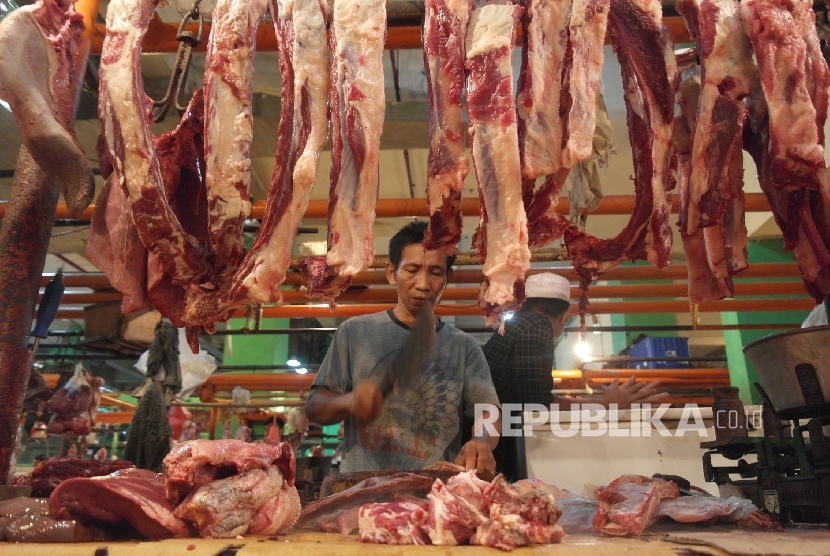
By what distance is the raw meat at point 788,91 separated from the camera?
2.08 meters

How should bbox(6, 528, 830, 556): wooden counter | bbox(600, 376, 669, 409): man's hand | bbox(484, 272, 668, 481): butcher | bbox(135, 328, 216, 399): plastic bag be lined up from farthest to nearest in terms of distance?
bbox(135, 328, 216, 399): plastic bag
bbox(600, 376, 669, 409): man's hand
bbox(484, 272, 668, 481): butcher
bbox(6, 528, 830, 556): wooden counter

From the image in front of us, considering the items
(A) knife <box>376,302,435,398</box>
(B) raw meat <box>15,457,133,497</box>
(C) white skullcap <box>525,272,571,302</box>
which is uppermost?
(C) white skullcap <box>525,272,571,302</box>

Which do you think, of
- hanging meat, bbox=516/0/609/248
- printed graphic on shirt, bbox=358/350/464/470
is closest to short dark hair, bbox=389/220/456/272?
printed graphic on shirt, bbox=358/350/464/470

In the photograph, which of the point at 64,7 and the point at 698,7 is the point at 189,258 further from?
the point at 698,7

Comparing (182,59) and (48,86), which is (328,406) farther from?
(48,86)

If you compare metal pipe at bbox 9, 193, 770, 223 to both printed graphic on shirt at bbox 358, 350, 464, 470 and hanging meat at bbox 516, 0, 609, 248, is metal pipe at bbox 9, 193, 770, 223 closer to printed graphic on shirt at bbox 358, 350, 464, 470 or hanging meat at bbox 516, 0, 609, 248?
printed graphic on shirt at bbox 358, 350, 464, 470

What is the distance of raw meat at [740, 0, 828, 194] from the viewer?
2.08 metres

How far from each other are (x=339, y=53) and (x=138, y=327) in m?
4.27

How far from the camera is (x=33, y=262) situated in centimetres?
241

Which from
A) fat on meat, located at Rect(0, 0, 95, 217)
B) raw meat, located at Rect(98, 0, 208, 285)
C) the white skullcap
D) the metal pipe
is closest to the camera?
fat on meat, located at Rect(0, 0, 95, 217)

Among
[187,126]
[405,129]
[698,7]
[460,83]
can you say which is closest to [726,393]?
[698,7]

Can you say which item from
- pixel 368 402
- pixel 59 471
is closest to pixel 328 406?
pixel 368 402

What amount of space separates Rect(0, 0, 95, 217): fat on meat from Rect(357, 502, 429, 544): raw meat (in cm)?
142

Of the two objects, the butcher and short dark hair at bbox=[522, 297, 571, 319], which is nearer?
the butcher
